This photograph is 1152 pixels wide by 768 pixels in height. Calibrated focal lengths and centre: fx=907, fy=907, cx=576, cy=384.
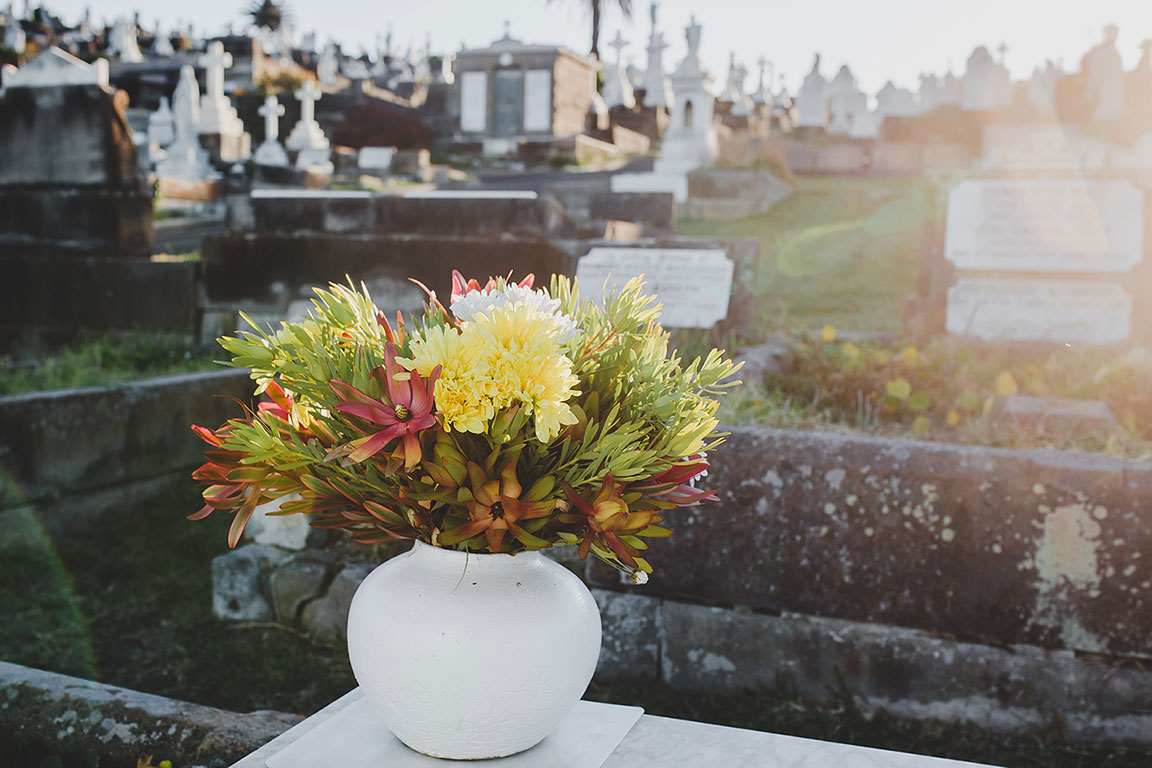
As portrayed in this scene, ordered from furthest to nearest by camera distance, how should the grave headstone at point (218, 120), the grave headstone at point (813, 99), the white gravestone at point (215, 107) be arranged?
the grave headstone at point (813, 99), the white gravestone at point (215, 107), the grave headstone at point (218, 120)

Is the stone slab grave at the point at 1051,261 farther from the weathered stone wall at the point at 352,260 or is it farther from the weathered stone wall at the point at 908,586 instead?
the weathered stone wall at the point at 908,586

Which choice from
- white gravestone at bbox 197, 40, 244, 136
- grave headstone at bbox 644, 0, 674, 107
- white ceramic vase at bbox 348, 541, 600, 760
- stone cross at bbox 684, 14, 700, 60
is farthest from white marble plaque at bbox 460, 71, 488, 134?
white ceramic vase at bbox 348, 541, 600, 760

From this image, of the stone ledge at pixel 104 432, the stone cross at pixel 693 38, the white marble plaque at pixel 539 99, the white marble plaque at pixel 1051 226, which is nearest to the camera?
the stone ledge at pixel 104 432

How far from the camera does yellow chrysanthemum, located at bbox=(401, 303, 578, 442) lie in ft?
3.77

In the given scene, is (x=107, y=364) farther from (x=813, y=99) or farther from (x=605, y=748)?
(x=813, y=99)

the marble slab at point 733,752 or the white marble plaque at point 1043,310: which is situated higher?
the white marble plaque at point 1043,310

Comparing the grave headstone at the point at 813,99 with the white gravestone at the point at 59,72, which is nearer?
the white gravestone at the point at 59,72

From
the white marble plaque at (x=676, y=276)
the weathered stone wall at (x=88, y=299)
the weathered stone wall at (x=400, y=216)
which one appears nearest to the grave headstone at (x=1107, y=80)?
the white marble plaque at (x=676, y=276)

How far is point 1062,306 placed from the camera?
18.9 feet

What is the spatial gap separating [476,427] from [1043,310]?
220 inches

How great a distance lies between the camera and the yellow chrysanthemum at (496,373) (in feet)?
3.77

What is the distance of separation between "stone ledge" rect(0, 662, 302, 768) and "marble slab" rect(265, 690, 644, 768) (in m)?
0.44

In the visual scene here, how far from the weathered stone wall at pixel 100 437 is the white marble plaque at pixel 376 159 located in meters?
13.4

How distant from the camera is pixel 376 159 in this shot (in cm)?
1798
